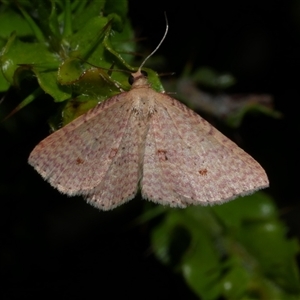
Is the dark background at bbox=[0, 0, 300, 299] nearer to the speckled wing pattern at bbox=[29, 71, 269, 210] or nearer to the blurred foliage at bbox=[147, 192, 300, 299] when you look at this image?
the blurred foliage at bbox=[147, 192, 300, 299]

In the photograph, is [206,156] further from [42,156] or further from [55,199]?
[55,199]

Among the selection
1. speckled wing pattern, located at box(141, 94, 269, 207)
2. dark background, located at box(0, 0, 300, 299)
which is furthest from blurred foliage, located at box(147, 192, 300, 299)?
speckled wing pattern, located at box(141, 94, 269, 207)

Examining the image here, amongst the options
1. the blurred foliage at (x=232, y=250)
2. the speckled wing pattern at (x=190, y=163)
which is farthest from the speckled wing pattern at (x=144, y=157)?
the blurred foliage at (x=232, y=250)

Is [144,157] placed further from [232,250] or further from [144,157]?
[232,250]

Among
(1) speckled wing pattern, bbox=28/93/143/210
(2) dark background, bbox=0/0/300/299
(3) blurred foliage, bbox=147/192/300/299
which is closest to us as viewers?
(1) speckled wing pattern, bbox=28/93/143/210

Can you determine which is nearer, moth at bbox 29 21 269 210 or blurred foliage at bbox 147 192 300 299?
moth at bbox 29 21 269 210

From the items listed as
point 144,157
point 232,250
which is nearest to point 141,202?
point 232,250

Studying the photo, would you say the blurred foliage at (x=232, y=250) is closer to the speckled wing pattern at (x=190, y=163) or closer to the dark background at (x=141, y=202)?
the dark background at (x=141, y=202)
